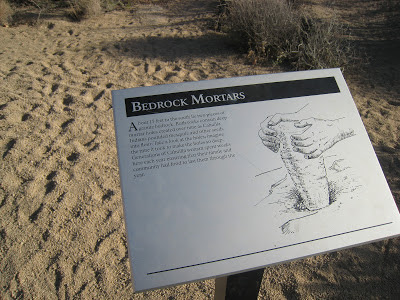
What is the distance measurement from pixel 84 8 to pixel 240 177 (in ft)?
15.9

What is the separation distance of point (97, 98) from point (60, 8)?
9.70 ft

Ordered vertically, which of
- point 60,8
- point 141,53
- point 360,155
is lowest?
point 360,155

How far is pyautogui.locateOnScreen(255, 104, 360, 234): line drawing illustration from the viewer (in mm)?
1368

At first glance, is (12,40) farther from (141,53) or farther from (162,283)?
(162,283)

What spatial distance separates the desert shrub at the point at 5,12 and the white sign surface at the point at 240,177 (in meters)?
4.59

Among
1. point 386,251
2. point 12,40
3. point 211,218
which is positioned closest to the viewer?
point 211,218

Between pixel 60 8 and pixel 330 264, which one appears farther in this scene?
pixel 60 8

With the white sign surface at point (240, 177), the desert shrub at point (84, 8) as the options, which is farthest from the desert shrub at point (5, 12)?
the white sign surface at point (240, 177)

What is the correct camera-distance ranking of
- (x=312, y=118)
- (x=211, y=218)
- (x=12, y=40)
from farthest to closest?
(x=12, y=40) → (x=312, y=118) → (x=211, y=218)

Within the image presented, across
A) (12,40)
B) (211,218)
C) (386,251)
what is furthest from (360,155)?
(12,40)

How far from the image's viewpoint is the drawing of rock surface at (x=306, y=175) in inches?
54.7

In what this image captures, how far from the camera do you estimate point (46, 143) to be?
2.98 metres

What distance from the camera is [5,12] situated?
489 cm

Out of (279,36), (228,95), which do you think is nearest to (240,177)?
(228,95)
